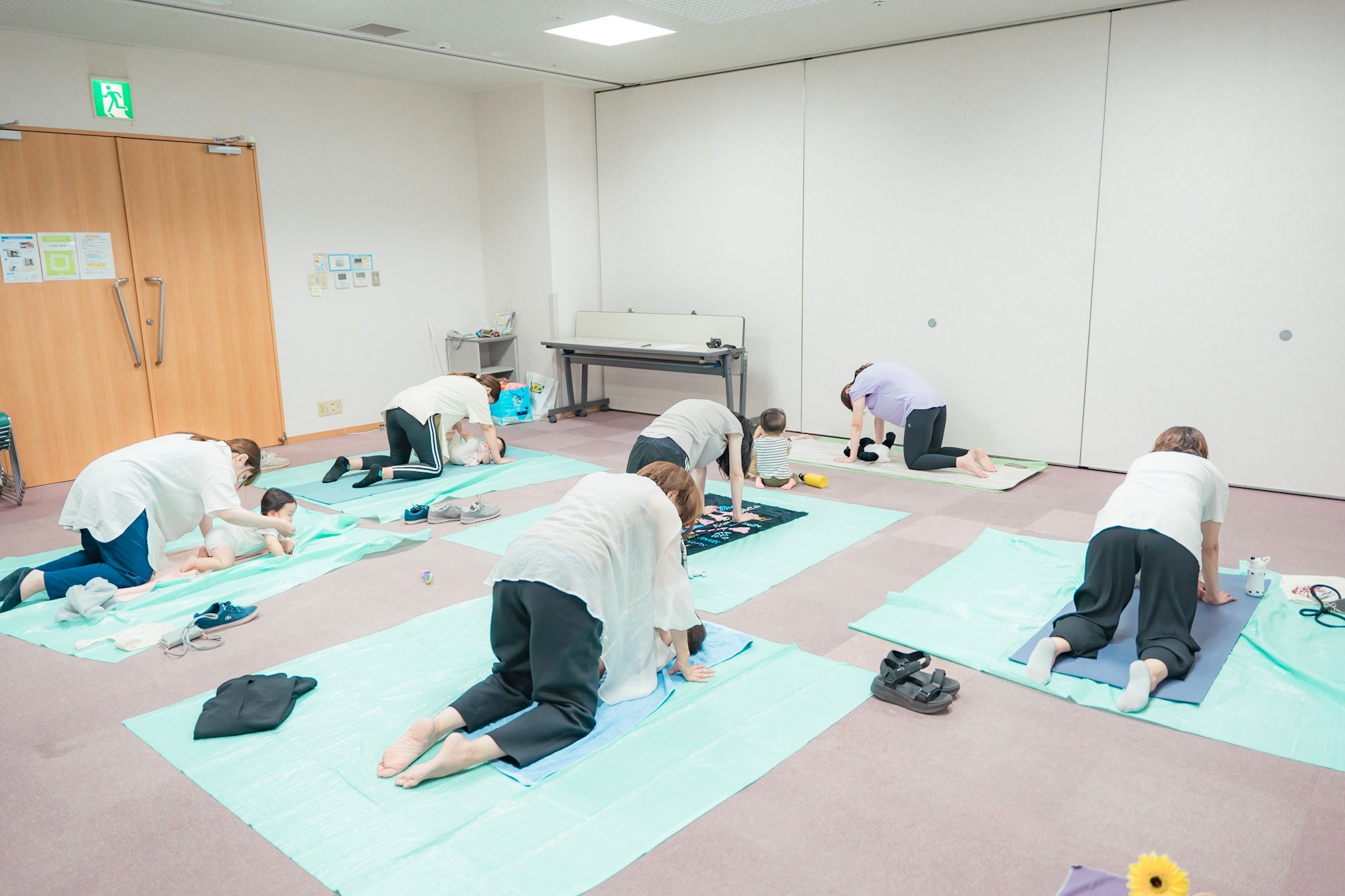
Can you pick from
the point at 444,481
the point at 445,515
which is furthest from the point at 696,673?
the point at 444,481

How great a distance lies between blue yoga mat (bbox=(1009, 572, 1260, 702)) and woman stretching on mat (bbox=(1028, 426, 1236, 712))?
1.8 inches

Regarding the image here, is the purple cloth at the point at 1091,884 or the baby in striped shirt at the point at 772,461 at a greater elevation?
the baby in striped shirt at the point at 772,461

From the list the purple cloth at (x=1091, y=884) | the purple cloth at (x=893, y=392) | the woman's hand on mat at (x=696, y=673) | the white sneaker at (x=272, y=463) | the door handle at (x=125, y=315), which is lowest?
the purple cloth at (x=1091, y=884)

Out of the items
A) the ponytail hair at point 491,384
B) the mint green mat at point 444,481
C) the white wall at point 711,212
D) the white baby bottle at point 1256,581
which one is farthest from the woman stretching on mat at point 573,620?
the white wall at point 711,212

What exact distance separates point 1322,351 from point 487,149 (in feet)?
23.5

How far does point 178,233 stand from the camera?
691cm

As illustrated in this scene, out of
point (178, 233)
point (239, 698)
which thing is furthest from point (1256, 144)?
point (178, 233)

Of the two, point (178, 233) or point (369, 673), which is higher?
point (178, 233)

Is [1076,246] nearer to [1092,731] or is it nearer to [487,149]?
[1092,731]

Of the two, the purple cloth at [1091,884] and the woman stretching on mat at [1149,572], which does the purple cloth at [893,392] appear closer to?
the woman stretching on mat at [1149,572]

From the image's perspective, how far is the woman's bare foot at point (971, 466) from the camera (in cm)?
627

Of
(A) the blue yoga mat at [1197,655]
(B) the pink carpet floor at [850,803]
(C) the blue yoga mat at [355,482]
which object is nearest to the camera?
(B) the pink carpet floor at [850,803]

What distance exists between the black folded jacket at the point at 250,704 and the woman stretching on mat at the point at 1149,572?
8.62ft

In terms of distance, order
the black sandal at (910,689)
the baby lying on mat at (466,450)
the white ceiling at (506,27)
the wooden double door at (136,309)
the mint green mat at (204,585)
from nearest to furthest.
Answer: the black sandal at (910,689), the mint green mat at (204,585), the white ceiling at (506,27), the wooden double door at (136,309), the baby lying on mat at (466,450)
